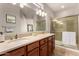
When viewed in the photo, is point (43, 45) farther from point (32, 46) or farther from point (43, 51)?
point (32, 46)

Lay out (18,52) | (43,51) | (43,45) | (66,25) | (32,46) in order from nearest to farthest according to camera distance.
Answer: (18,52) < (32,46) < (66,25) < (43,51) < (43,45)

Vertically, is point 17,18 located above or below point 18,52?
above

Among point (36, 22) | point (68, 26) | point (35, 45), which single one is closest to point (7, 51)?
point (35, 45)

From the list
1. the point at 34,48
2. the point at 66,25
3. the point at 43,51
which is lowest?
the point at 43,51

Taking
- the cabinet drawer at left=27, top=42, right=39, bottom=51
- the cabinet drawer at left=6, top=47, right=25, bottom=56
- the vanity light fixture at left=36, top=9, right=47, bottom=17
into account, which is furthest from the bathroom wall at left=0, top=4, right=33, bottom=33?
the cabinet drawer at left=6, top=47, right=25, bottom=56

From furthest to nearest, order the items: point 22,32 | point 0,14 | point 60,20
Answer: point 22,32 < point 60,20 < point 0,14

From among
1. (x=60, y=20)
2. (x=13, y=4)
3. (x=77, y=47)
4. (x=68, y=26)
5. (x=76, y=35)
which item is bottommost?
(x=77, y=47)

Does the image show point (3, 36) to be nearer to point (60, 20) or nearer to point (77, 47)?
point (60, 20)

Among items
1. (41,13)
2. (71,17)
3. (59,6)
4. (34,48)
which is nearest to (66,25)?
(71,17)

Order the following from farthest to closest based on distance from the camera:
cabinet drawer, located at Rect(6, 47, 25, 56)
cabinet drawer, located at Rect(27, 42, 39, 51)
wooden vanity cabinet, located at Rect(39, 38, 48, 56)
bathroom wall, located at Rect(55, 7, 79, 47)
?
wooden vanity cabinet, located at Rect(39, 38, 48, 56) < bathroom wall, located at Rect(55, 7, 79, 47) < cabinet drawer, located at Rect(27, 42, 39, 51) < cabinet drawer, located at Rect(6, 47, 25, 56)

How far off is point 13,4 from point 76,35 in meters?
1.15

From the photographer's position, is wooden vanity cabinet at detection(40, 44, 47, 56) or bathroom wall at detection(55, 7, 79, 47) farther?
wooden vanity cabinet at detection(40, 44, 47, 56)

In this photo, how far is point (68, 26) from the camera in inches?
59.1

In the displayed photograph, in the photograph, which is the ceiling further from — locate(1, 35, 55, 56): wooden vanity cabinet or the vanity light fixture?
locate(1, 35, 55, 56): wooden vanity cabinet
